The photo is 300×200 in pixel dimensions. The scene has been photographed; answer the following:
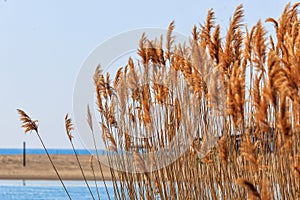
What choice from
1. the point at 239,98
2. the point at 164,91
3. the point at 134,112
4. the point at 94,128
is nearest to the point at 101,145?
the point at 94,128

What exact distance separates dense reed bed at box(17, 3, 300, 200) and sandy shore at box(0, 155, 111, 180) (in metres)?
10.6

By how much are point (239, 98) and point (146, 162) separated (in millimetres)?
1071

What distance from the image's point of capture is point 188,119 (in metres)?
2.41

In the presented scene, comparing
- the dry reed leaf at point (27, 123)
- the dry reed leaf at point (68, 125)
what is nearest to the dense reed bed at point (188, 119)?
the dry reed leaf at point (68, 125)

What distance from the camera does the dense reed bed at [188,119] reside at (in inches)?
80.9

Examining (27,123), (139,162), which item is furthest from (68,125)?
(139,162)

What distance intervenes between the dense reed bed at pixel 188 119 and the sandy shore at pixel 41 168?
10592 mm

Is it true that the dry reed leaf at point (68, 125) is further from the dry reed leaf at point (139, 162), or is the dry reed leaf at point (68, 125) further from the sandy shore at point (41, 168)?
the sandy shore at point (41, 168)

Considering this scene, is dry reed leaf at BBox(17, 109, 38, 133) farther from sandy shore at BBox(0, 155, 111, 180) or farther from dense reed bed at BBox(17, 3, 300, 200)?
sandy shore at BBox(0, 155, 111, 180)

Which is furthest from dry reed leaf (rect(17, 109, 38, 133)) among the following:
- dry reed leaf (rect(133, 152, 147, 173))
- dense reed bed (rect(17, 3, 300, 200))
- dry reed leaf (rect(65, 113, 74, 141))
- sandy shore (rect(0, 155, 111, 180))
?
sandy shore (rect(0, 155, 111, 180))

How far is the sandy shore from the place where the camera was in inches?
544

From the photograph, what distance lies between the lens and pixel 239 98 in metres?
1.50

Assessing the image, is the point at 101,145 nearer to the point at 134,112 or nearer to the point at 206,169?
the point at 134,112

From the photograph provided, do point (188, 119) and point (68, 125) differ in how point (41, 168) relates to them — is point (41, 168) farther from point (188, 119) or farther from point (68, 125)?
point (188, 119)
